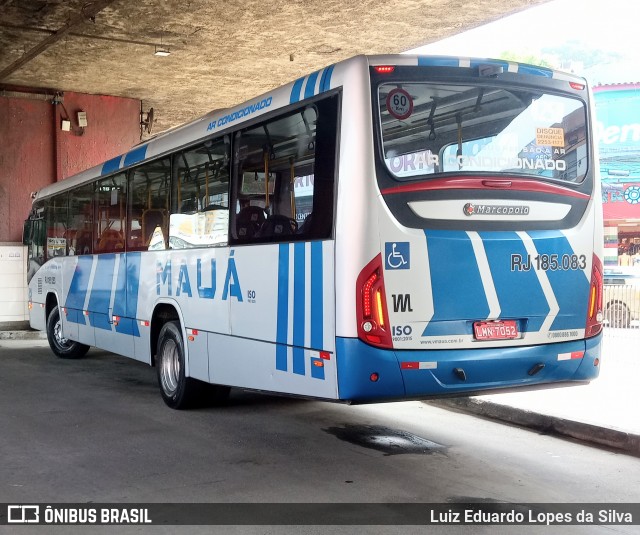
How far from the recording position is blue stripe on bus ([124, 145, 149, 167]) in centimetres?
1030

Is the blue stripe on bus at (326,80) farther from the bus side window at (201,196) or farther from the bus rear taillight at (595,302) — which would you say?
the bus rear taillight at (595,302)

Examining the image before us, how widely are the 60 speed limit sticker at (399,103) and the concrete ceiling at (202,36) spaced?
763 centimetres

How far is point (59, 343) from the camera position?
13977 millimetres

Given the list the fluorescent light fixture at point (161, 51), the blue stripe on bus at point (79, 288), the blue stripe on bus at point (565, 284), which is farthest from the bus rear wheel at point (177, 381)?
the fluorescent light fixture at point (161, 51)

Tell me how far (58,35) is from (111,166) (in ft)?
14.4

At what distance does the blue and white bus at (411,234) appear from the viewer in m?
6.02

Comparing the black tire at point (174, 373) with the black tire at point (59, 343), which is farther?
the black tire at point (59, 343)

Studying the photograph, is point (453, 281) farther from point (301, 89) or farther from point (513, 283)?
point (301, 89)

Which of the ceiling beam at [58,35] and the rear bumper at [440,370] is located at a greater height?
the ceiling beam at [58,35]

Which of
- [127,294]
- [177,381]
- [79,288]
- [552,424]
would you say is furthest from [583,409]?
[79,288]

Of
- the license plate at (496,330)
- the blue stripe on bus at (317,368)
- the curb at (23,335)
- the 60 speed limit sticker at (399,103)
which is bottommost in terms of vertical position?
the curb at (23,335)

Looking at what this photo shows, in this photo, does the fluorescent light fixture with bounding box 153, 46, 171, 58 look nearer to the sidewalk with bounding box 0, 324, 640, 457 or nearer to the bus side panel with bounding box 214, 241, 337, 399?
the bus side panel with bounding box 214, 241, 337, 399

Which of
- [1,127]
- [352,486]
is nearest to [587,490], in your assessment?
[352,486]

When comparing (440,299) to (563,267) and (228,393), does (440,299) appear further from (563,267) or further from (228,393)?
(228,393)
